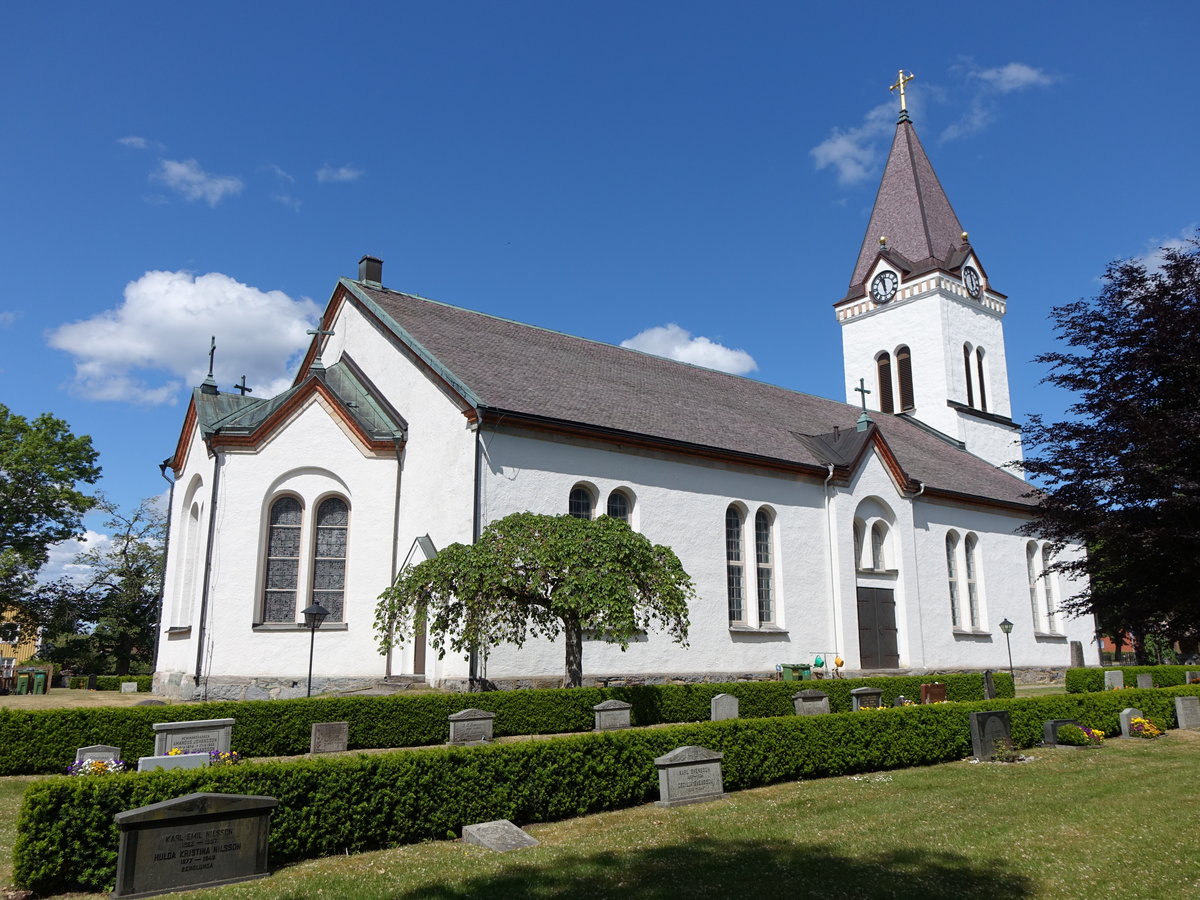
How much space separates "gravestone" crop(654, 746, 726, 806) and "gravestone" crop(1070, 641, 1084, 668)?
2725 centimetres

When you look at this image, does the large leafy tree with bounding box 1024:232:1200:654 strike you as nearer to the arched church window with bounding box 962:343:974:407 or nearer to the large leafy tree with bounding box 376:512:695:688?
the large leafy tree with bounding box 376:512:695:688

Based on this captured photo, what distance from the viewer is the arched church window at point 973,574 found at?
30.5 meters

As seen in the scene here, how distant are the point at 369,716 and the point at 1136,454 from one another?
52.0 feet

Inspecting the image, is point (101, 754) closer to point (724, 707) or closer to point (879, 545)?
point (724, 707)

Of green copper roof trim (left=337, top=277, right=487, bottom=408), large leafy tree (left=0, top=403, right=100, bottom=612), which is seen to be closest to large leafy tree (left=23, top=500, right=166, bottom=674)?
large leafy tree (left=0, top=403, right=100, bottom=612)

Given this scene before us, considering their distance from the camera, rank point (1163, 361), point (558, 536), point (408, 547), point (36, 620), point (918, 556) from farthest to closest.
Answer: point (36, 620)
point (918, 556)
point (408, 547)
point (1163, 361)
point (558, 536)

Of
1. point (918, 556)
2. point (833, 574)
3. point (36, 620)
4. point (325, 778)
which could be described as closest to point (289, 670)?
point (325, 778)

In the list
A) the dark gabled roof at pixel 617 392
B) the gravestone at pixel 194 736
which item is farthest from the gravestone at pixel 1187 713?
the gravestone at pixel 194 736

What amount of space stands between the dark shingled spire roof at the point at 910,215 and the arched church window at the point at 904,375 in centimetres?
385

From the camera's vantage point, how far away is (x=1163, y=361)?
1862 cm

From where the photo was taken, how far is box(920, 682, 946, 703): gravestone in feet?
65.3

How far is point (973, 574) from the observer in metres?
30.9

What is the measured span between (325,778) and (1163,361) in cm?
1823

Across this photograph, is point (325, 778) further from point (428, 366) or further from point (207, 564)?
point (428, 366)
